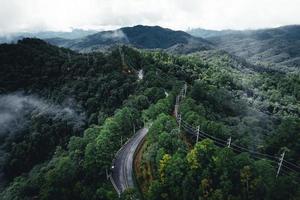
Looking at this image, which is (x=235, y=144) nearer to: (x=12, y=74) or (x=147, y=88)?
(x=147, y=88)

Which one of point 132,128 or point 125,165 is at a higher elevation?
point 132,128

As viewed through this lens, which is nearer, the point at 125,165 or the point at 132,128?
the point at 125,165

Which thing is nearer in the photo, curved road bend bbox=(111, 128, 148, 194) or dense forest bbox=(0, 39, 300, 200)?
dense forest bbox=(0, 39, 300, 200)

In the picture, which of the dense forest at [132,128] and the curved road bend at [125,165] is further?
the curved road bend at [125,165]
